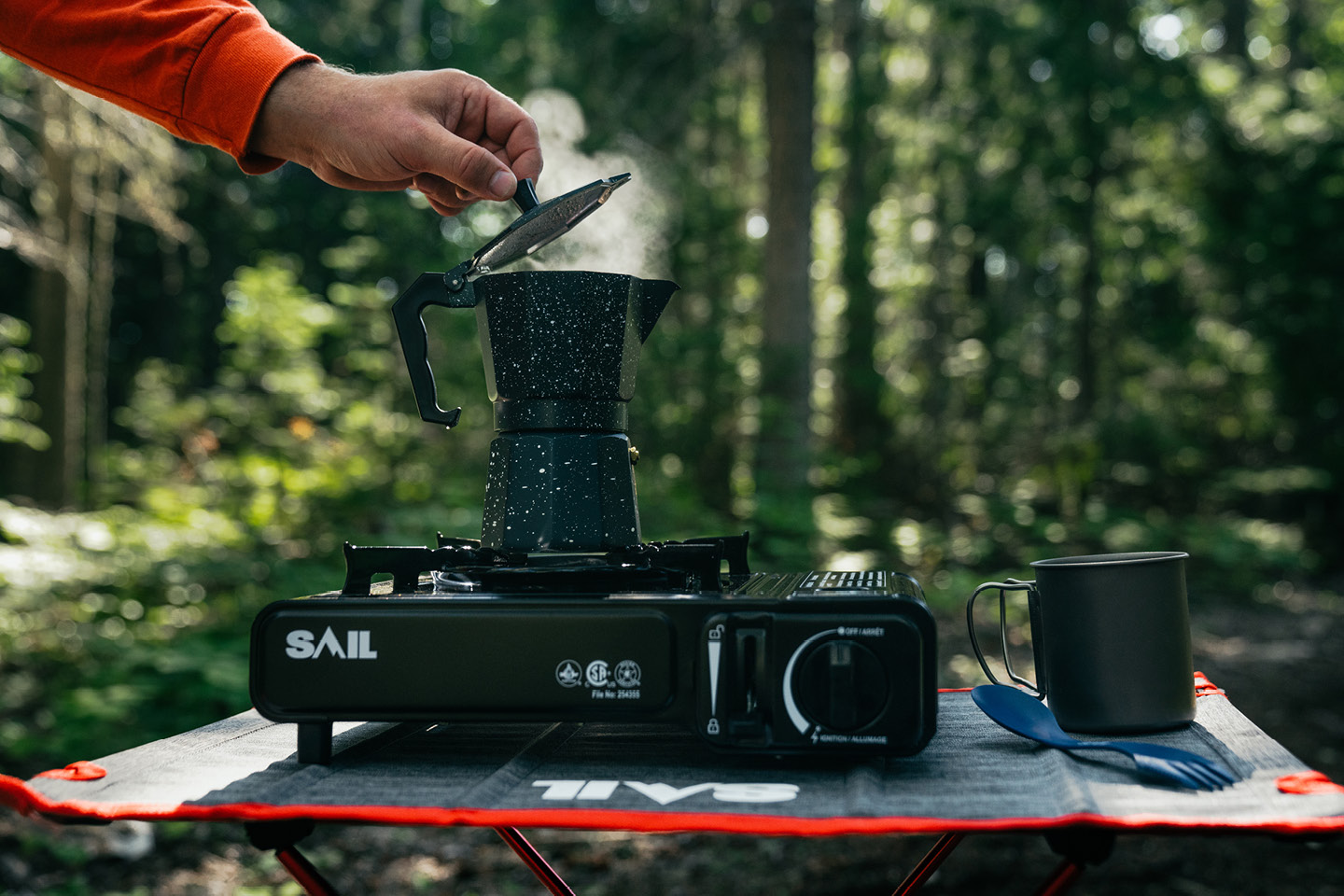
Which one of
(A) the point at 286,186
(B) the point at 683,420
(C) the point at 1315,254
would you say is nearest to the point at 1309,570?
(C) the point at 1315,254

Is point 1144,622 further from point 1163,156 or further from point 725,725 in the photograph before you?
point 1163,156

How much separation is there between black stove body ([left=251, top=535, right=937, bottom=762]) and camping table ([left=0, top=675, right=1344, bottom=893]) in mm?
61

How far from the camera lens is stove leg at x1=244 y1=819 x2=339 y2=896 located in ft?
3.06

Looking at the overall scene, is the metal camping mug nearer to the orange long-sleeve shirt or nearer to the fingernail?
the fingernail

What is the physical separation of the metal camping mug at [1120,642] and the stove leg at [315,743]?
0.71 meters

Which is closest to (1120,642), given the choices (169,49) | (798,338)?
(169,49)

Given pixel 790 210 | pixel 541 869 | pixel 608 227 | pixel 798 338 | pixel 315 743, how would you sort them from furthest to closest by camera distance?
pixel 790 210 → pixel 798 338 → pixel 608 227 → pixel 541 869 → pixel 315 743

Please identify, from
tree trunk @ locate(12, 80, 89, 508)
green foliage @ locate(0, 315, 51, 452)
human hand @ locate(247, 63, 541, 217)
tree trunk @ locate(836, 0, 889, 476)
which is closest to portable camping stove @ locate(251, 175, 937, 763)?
human hand @ locate(247, 63, 541, 217)

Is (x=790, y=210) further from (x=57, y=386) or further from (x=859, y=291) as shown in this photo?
(x=57, y=386)

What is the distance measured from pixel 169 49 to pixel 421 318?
0.41 metres

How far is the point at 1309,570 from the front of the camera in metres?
8.74

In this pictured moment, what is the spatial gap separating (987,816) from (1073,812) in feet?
0.23

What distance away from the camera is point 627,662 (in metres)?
0.96

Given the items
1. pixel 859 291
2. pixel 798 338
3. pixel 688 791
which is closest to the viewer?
pixel 688 791
